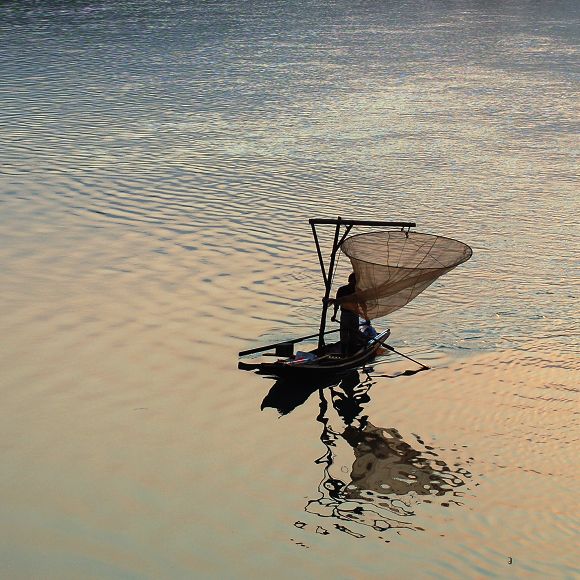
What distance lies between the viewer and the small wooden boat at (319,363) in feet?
61.5

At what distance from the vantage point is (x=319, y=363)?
19.0m

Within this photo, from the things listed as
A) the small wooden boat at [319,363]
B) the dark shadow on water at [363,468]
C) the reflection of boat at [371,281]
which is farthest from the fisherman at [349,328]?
the dark shadow on water at [363,468]

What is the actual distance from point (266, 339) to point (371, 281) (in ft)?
9.76

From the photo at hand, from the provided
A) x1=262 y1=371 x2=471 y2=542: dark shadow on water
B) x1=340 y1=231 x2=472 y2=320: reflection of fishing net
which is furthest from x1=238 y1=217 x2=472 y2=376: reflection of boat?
x1=262 y1=371 x2=471 y2=542: dark shadow on water

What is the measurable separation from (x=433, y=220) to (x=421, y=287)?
11.5 meters

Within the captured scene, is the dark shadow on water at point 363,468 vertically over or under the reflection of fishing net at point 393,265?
under

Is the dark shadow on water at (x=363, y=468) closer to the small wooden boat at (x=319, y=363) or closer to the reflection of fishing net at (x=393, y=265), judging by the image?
the small wooden boat at (x=319, y=363)

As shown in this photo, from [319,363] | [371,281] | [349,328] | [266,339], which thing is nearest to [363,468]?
[319,363]

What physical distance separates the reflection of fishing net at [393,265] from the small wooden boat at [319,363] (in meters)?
0.73

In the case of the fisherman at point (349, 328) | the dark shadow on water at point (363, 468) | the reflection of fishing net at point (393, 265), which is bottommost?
the dark shadow on water at point (363, 468)

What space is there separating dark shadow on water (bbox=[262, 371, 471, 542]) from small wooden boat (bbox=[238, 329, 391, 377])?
0.34m

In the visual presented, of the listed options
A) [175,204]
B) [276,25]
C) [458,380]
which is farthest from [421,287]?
[276,25]

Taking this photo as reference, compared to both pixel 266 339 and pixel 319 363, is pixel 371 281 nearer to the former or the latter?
pixel 319 363

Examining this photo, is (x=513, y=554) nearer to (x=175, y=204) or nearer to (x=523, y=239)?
(x=523, y=239)
